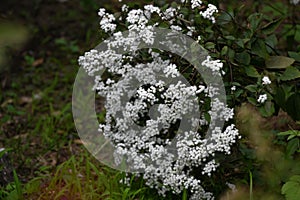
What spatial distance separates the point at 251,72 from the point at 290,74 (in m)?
0.18

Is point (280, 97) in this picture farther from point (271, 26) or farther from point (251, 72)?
point (271, 26)

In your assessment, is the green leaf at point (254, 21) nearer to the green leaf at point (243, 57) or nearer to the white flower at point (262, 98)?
the green leaf at point (243, 57)

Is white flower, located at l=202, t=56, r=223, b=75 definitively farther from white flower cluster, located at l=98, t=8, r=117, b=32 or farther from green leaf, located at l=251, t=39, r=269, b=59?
white flower cluster, located at l=98, t=8, r=117, b=32

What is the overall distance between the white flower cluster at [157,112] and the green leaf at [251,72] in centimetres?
17

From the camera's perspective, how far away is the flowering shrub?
2.28 metres

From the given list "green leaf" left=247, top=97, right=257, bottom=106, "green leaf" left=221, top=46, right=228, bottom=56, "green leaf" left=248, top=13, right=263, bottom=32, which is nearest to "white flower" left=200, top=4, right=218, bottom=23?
"green leaf" left=221, top=46, right=228, bottom=56

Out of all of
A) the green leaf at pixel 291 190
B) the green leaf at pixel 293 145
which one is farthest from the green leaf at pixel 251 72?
the green leaf at pixel 291 190

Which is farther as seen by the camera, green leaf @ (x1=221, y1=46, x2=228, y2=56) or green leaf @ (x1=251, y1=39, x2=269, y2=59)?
green leaf @ (x1=251, y1=39, x2=269, y2=59)

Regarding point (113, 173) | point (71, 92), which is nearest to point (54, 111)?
point (71, 92)

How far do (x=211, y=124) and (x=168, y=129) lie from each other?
275 mm

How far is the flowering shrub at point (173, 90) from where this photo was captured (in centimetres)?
228

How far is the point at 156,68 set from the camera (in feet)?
7.92

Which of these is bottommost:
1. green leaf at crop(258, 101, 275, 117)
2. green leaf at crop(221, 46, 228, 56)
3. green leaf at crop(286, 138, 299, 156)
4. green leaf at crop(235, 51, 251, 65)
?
green leaf at crop(286, 138, 299, 156)

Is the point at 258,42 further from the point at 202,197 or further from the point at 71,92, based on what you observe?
the point at 71,92
